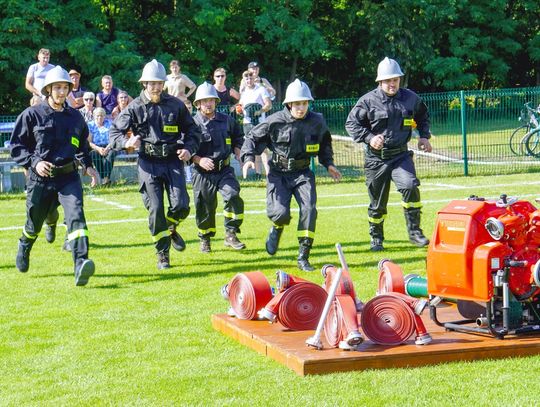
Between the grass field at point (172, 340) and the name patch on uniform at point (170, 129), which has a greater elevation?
the name patch on uniform at point (170, 129)

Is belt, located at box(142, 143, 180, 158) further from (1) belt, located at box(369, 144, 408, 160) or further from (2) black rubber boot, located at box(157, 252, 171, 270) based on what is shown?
(1) belt, located at box(369, 144, 408, 160)

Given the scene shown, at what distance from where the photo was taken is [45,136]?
11141mm

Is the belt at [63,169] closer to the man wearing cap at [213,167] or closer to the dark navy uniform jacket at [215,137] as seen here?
the man wearing cap at [213,167]

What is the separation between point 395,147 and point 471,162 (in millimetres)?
12034

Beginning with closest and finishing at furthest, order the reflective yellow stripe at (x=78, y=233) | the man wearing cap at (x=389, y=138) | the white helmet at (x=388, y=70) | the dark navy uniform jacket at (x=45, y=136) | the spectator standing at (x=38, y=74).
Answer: the reflective yellow stripe at (x=78, y=233)
the dark navy uniform jacket at (x=45, y=136)
the white helmet at (x=388, y=70)
the man wearing cap at (x=389, y=138)
the spectator standing at (x=38, y=74)

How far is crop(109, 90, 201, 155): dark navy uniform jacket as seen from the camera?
39.5 ft

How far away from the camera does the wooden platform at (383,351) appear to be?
7.16m

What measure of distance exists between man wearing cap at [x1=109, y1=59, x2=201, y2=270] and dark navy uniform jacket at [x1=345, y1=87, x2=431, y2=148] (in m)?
2.24

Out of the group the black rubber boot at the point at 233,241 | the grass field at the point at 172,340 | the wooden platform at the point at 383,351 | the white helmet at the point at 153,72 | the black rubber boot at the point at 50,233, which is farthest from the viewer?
the black rubber boot at the point at 233,241

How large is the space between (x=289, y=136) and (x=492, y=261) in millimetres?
4951

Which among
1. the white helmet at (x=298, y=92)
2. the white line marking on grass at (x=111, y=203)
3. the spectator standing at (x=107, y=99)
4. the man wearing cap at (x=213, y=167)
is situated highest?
the spectator standing at (x=107, y=99)

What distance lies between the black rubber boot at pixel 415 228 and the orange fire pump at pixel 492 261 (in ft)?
18.1

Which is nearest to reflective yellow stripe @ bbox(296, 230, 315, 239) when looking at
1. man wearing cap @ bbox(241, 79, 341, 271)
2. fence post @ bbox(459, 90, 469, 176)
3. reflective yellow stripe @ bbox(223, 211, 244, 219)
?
man wearing cap @ bbox(241, 79, 341, 271)

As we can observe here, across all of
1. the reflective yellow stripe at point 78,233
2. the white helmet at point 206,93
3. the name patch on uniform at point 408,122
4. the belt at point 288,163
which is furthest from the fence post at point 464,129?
the reflective yellow stripe at point 78,233
